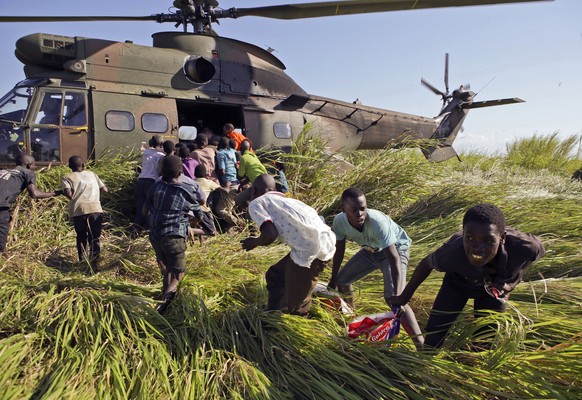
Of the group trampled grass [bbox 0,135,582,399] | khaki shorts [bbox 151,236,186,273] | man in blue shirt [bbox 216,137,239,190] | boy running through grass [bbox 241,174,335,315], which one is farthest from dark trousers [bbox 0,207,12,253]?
boy running through grass [bbox 241,174,335,315]

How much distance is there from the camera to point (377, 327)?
2.80 meters

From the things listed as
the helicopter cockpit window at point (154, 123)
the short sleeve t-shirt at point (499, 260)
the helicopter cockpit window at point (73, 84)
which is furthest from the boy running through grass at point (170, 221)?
the helicopter cockpit window at point (73, 84)

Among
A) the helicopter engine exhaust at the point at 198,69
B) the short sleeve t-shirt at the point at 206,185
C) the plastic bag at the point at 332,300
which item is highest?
the helicopter engine exhaust at the point at 198,69

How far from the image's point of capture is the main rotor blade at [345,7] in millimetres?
6164

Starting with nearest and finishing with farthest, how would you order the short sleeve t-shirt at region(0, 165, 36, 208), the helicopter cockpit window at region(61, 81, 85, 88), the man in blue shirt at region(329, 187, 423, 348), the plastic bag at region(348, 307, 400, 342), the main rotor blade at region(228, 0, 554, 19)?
the plastic bag at region(348, 307, 400, 342) → the man in blue shirt at region(329, 187, 423, 348) → the short sleeve t-shirt at region(0, 165, 36, 208) → the main rotor blade at region(228, 0, 554, 19) → the helicopter cockpit window at region(61, 81, 85, 88)

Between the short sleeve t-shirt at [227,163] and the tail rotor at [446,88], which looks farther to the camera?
the tail rotor at [446,88]

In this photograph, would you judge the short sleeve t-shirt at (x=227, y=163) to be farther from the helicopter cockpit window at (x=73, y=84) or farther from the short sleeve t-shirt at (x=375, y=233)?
the short sleeve t-shirt at (x=375, y=233)

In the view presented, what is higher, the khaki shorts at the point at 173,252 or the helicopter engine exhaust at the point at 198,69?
the helicopter engine exhaust at the point at 198,69

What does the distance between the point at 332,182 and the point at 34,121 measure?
4.70 meters

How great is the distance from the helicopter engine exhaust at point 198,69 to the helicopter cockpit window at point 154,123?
101cm

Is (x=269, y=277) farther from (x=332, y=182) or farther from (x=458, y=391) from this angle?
(x=332, y=182)

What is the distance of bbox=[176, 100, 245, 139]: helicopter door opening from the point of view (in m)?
8.27

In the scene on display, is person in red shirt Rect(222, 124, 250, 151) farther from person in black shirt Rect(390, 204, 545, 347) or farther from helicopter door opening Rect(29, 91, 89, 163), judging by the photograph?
person in black shirt Rect(390, 204, 545, 347)

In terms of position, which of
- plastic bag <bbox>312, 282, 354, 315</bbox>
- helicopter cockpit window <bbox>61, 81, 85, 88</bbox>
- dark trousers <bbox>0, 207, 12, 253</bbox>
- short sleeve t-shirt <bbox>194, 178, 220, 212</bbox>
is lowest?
plastic bag <bbox>312, 282, 354, 315</bbox>
